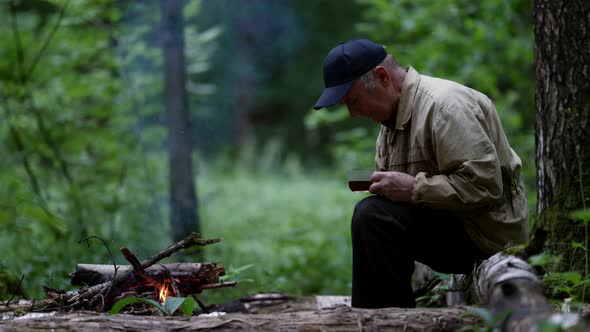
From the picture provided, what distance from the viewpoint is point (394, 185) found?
10.6ft

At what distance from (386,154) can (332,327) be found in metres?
1.34

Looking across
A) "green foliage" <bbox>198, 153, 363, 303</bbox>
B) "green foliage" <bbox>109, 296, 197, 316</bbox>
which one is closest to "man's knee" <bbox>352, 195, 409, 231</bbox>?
"green foliage" <bbox>109, 296, 197, 316</bbox>

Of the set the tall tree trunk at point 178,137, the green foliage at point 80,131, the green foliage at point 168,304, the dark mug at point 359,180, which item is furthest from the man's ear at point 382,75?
the tall tree trunk at point 178,137

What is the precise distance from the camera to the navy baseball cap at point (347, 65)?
3320 millimetres

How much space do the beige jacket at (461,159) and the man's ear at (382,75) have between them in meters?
0.10

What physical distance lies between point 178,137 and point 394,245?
3991 mm

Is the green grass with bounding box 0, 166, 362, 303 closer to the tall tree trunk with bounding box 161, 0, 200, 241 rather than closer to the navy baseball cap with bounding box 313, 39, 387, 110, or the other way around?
the tall tree trunk with bounding box 161, 0, 200, 241

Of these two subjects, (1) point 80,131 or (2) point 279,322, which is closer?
(2) point 279,322

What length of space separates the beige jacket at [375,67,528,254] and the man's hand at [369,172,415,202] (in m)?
0.07

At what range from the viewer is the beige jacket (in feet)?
10.0

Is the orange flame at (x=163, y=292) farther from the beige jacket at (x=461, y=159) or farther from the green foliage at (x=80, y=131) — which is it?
the green foliage at (x=80, y=131)

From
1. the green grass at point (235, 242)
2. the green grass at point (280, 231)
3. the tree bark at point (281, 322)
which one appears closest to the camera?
the tree bark at point (281, 322)

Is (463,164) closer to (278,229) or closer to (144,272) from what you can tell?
(144,272)

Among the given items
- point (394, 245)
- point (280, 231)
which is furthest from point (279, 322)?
point (280, 231)
